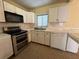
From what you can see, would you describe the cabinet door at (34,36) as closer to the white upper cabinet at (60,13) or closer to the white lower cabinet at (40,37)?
the white lower cabinet at (40,37)

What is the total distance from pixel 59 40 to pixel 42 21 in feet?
5.76

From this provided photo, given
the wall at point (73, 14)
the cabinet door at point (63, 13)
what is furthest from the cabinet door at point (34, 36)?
the wall at point (73, 14)

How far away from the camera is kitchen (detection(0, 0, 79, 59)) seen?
2.04 m

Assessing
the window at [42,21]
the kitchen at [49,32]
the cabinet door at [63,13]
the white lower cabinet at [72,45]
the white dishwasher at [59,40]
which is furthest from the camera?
the window at [42,21]

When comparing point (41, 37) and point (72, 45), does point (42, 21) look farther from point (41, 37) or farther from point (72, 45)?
point (72, 45)

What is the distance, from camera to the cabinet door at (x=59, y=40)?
245cm

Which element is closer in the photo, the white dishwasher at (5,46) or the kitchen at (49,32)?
the white dishwasher at (5,46)

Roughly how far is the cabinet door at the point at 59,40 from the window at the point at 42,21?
114 centimetres

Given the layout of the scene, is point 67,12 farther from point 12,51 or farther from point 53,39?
point 12,51

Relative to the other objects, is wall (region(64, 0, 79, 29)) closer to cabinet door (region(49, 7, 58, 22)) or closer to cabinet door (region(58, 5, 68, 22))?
cabinet door (region(58, 5, 68, 22))

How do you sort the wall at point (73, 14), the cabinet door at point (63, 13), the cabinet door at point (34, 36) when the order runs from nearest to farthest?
the cabinet door at point (63, 13) → the wall at point (73, 14) → the cabinet door at point (34, 36)

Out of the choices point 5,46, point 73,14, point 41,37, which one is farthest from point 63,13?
point 5,46

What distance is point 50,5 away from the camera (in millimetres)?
3301

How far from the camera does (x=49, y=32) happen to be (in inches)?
113
